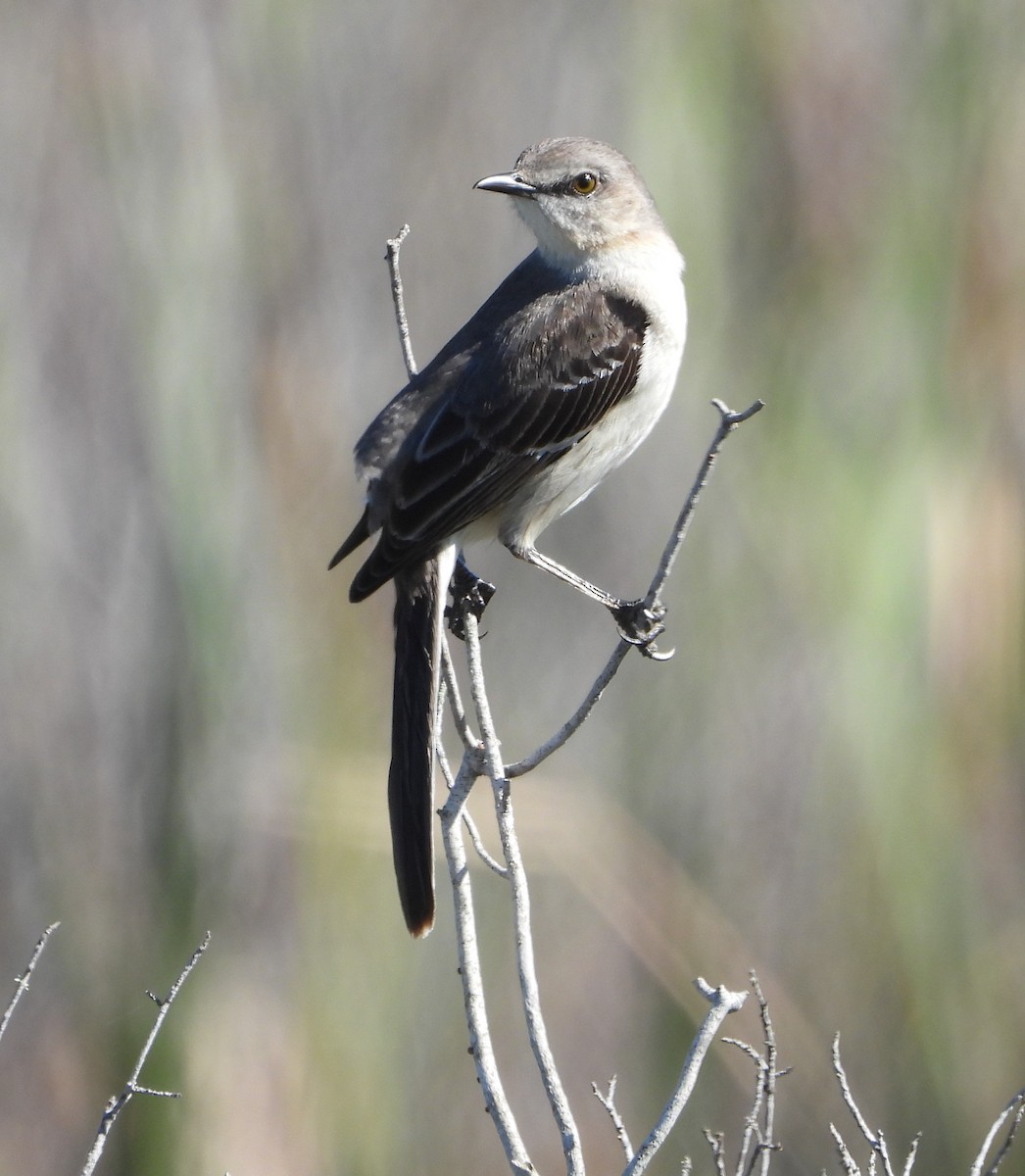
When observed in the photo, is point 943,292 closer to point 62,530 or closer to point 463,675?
point 463,675

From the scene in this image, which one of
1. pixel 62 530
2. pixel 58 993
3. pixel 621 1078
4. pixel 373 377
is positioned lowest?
pixel 621 1078

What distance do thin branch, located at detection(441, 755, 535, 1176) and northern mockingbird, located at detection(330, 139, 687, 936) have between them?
2.29 feet

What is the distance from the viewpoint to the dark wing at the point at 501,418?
336 cm

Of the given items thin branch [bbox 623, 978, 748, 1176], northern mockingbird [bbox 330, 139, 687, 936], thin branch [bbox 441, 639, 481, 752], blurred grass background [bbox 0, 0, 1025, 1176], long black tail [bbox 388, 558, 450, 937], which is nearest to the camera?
thin branch [bbox 623, 978, 748, 1176]

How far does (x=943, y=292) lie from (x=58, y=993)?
3.57m

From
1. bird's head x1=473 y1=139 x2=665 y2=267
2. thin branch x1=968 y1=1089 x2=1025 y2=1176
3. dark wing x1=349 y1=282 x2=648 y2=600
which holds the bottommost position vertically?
thin branch x1=968 y1=1089 x2=1025 y2=1176

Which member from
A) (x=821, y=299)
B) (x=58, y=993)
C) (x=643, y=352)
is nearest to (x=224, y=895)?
(x=58, y=993)

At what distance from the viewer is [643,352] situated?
3.57 m

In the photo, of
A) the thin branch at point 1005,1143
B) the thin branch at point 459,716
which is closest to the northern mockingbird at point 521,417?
the thin branch at point 459,716

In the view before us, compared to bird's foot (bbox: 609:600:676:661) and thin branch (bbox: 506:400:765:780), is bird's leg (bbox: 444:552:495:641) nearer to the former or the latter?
bird's foot (bbox: 609:600:676:661)

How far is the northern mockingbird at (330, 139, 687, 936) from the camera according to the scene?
10.8 feet

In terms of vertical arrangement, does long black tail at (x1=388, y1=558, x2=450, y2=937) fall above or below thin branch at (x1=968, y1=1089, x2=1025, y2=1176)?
above

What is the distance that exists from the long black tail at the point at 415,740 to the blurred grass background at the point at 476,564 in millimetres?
1248

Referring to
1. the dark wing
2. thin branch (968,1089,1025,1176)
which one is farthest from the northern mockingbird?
thin branch (968,1089,1025,1176)
